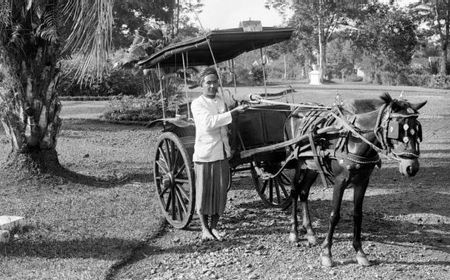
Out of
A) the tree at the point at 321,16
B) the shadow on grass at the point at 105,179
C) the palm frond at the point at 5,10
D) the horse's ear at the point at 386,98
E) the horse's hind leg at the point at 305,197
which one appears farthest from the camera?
the tree at the point at 321,16

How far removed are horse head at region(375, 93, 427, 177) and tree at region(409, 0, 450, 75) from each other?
151ft

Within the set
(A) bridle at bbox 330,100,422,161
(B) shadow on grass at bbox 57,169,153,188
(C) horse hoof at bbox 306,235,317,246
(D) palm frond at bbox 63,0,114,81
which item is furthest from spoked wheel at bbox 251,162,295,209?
(D) palm frond at bbox 63,0,114,81

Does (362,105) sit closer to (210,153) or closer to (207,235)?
(210,153)

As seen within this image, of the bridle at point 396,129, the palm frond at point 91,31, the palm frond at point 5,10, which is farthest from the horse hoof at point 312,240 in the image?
the palm frond at point 5,10

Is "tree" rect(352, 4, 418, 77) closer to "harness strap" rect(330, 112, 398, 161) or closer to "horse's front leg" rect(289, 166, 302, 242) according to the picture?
"horse's front leg" rect(289, 166, 302, 242)

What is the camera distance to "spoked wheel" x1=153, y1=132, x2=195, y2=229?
261 inches

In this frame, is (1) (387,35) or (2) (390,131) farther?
(1) (387,35)

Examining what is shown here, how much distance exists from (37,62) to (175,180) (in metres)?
3.61

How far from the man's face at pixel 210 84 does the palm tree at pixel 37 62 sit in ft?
7.98

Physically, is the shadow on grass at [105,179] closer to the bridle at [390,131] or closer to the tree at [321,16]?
the bridle at [390,131]

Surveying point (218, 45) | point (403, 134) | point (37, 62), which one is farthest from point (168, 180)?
point (37, 62)

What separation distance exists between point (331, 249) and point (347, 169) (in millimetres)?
1118

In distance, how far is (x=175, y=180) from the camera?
22.6 ft

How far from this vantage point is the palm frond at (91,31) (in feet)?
24.8
